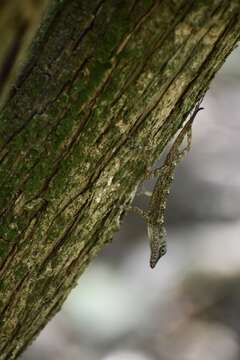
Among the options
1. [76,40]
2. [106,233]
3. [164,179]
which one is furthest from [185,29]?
[164,179]

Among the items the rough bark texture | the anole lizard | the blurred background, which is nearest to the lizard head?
the anole lizard

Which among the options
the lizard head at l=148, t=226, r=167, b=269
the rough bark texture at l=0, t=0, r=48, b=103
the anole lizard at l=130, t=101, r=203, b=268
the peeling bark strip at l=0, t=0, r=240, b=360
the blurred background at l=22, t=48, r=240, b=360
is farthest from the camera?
the blurred background at l=22, t=48, r=240, b=360

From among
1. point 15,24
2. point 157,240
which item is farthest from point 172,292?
point 15,24

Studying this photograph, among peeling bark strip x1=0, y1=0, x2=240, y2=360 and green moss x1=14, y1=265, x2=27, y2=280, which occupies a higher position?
peeling bark strip x1=0, y1=0, x2=240, y2=360

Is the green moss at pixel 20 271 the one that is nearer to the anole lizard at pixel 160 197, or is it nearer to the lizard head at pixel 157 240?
the anole lizard at pixel 160 197

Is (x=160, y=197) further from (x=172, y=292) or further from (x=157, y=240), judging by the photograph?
(x=172, y=292)

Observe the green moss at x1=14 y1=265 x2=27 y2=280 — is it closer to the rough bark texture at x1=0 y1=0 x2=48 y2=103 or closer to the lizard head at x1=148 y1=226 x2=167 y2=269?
the rough bark texture at x1=0 y1=0 x2=48 y2=103

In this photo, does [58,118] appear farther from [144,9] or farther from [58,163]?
[144,9]
